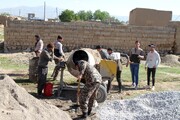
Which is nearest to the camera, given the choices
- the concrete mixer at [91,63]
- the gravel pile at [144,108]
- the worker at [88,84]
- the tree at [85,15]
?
the worker at [88,84]

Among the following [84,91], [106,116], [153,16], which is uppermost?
[153,16]

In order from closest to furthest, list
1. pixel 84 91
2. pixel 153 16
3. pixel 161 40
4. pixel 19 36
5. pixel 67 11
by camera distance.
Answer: pixel 84 91 < pixel 19 36 < pixel 161 40 < pixel 153 16 < pixel 67 11

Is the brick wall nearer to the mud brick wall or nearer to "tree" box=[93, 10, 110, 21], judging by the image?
the mud brick wall

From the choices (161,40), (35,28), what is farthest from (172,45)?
(35,28)

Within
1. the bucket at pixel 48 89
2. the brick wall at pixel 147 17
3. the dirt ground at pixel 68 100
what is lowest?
the dirt ground at pixel 68 100

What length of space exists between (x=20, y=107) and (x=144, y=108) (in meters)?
4.19

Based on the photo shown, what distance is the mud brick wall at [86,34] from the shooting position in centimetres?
2450

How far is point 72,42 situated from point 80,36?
65 cm

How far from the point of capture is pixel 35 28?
24578mm

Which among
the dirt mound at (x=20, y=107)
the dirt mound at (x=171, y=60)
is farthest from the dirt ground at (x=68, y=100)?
the dirt mound at (x=171, y=60)

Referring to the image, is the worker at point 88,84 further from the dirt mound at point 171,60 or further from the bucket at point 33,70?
the dirt mound at point 171,60

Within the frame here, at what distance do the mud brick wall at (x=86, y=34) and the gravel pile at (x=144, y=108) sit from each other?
13.5 metres

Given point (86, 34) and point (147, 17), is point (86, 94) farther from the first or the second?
point (147, 17)

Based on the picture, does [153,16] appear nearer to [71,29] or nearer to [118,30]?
[118,30]
